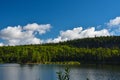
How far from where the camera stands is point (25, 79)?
74500 mm

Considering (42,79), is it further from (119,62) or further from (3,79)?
(119,62)

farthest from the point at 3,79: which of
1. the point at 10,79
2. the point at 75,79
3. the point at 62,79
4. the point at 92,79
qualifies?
the point at 62,79

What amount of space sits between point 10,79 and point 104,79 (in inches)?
999

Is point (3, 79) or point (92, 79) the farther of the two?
point (92, 79)

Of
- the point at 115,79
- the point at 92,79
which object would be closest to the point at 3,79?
the point at 92,79

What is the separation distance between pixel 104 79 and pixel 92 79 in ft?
10.9

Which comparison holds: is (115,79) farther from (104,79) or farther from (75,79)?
(75,79)

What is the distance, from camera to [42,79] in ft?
243

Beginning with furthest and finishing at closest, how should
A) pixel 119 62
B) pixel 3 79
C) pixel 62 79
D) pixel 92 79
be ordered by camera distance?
pixel 119 62 < pixel 92 79 < pixel 3 79 < pixel 62 79

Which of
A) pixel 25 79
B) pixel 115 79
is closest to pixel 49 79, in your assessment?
pixel 25 79

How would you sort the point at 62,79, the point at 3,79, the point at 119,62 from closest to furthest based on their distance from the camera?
1. the point at 62,79
2. the point at 3,79
3. the point at 119,62

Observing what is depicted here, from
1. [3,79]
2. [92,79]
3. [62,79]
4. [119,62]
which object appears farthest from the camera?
[119,62]

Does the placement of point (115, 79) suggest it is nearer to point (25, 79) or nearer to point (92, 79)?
point (92, 79)

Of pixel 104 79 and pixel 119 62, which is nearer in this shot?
pixel 104 79
